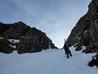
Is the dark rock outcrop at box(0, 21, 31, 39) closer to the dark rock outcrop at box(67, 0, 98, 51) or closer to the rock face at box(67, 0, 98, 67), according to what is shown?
the dark rock outcrop at box(67, 0, 98, 51)

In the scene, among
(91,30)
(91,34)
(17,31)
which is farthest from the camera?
(17,31)

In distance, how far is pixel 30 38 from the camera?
49.8 m

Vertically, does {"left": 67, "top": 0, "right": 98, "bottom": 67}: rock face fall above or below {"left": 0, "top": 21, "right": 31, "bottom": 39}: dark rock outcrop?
below

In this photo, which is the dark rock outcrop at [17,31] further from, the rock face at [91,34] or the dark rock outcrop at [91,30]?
the rock face at [91,34]

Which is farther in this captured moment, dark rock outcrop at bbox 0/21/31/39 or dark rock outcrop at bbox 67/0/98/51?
dark rock outcrop at bbox 0/21/31/39

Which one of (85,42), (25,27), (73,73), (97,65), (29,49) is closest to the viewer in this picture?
(73,73)

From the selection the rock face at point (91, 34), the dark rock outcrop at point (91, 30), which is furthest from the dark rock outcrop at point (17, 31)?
the rock face at point (91, 34)

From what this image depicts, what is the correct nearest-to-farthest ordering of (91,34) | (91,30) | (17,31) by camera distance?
(91,30) < (91,34) < (17,31)

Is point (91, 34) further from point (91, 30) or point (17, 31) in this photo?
point (17, 31)

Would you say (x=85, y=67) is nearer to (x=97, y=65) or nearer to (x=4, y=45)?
(x=97, y=65)

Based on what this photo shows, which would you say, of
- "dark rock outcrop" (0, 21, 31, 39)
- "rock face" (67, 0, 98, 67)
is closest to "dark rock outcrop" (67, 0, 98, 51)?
"rock face" (67, 0, 98, 67)

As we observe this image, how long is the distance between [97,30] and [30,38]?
99.6 ft

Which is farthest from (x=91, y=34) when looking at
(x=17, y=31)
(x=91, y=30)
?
(x=17, y=31)

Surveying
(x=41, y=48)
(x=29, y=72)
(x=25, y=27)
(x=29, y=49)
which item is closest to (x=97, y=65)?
(x=29, y=72)
